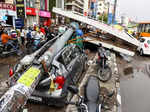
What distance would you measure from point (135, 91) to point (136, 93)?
14 cm

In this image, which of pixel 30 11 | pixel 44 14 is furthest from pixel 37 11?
pixel 44 14

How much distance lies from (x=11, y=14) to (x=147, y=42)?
1582cm

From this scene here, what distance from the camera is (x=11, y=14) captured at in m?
15.9

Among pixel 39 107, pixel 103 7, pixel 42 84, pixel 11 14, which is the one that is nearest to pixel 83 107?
pixel 42 84

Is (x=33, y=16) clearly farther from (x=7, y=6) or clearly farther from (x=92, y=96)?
(x=92, y=96)

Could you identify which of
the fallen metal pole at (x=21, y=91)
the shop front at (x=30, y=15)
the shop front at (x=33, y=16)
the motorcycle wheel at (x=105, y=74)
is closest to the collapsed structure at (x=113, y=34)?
the motorcycle wheel at (x=105, y=74)

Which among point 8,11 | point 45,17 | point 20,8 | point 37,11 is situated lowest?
point 8,11

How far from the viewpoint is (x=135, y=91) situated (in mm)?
4785

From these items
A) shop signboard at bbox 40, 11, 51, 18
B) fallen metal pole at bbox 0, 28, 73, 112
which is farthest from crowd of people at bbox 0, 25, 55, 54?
shop signboard at bbox 40, 11, 51, 18

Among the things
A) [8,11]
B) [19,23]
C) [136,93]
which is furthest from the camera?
[8,11]

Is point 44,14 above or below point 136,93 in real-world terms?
above

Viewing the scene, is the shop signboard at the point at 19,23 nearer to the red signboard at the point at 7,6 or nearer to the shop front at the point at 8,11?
the shop front at the point at 8,11

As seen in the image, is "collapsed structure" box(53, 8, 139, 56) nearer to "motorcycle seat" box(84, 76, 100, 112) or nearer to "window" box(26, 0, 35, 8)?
"motorcycle seat" box(84, 76, 100, 112)

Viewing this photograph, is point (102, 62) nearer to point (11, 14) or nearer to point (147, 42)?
point (147, 42)
